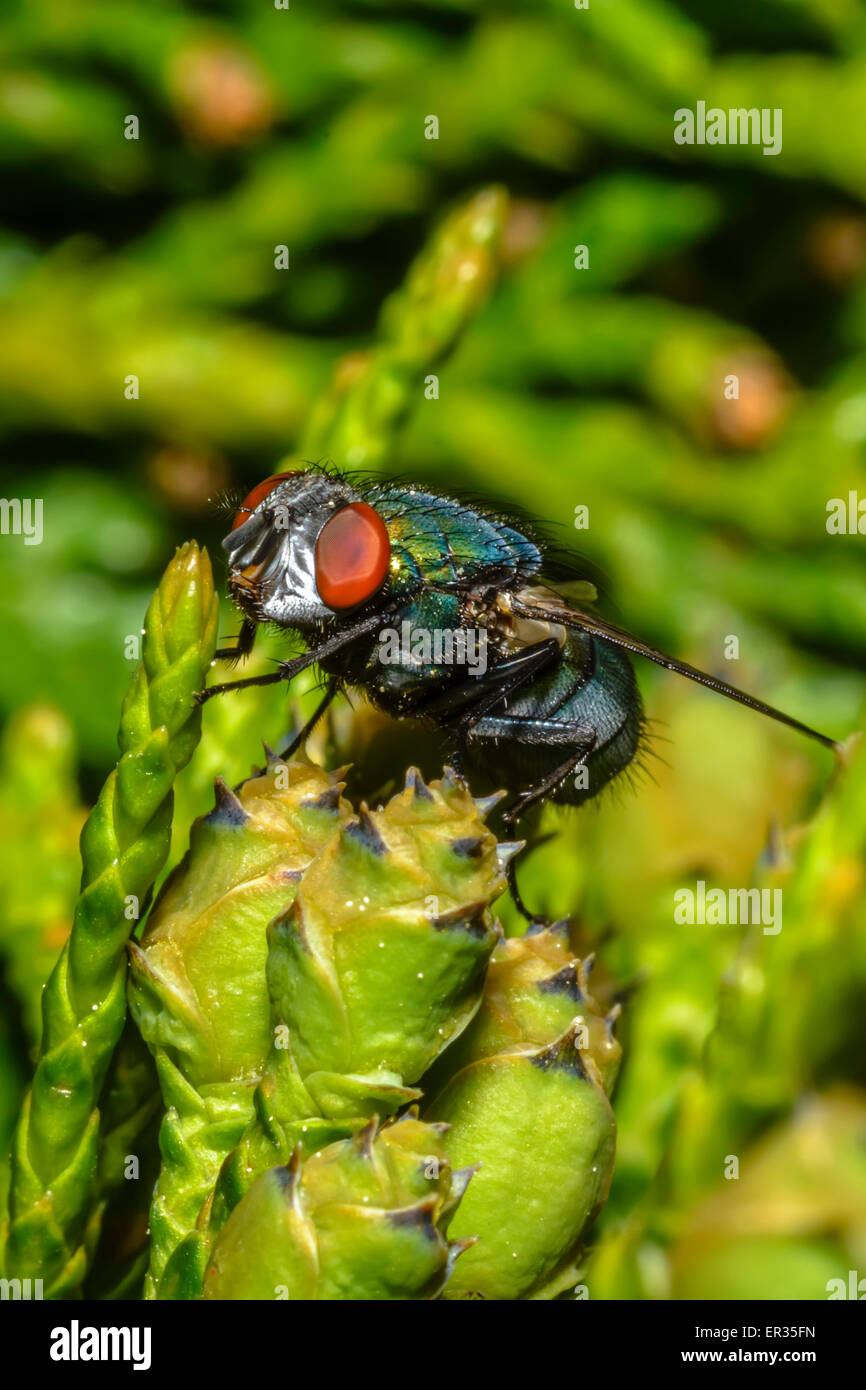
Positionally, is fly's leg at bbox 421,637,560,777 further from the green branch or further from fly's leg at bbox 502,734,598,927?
the green branch

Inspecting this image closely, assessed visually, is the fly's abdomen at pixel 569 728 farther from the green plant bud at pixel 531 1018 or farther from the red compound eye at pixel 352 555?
the green plant bud at pixel 531 1018

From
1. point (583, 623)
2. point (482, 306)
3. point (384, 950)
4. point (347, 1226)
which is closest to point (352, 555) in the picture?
point (583, 623)

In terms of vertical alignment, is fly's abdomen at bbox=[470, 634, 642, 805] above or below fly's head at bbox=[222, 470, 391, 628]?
below

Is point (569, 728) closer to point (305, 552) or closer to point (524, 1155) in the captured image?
point (305, 552)

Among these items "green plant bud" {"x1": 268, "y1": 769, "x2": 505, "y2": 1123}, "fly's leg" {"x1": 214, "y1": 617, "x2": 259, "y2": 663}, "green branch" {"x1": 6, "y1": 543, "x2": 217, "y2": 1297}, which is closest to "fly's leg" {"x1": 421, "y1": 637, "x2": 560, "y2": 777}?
"fly's leg" {"x1": 214, "y1": 617, "x2": 259, "y2": 663}

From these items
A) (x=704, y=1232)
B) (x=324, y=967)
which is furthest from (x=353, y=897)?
(x=704, y=1232)

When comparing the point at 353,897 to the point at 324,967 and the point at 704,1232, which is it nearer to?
the point at 324,967

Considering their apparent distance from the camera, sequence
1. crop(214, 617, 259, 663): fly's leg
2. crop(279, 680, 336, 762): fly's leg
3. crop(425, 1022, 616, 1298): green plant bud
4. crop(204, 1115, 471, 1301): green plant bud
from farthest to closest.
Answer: crop(214, 617, 259, 663): fly's leg
crop(279, 680, 336, 762): fly's leg
crop(425, 1022, 616, 1298): green plant bud
crop(204, 1115, 471, 1301): green plant bud
